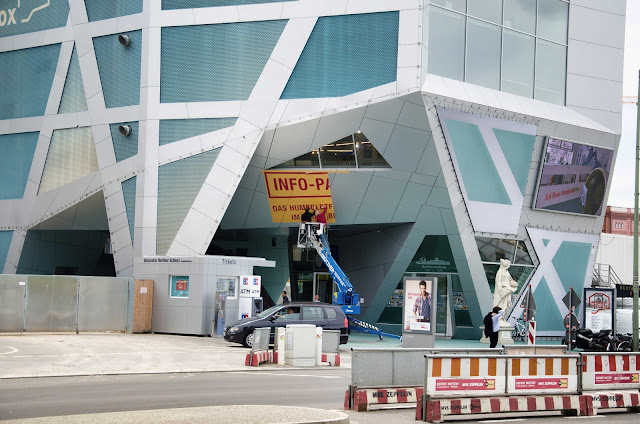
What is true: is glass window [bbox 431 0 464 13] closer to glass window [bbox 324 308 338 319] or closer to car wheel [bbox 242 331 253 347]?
glass window [bbox 324 308 338 319]

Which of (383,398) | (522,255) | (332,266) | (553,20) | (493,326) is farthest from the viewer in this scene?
(553,20)

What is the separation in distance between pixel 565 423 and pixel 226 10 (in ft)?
85.4

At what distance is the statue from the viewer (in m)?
34.8

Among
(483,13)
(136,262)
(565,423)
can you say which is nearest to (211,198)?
(136,262)

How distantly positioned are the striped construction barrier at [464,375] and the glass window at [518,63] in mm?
24580

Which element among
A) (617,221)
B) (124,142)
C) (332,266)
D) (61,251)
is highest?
(617,221)

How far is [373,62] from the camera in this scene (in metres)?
32.7

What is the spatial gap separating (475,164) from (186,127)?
12361mm

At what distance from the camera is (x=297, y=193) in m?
36.1

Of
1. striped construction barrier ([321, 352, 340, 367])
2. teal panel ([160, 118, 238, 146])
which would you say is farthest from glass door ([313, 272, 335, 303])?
striped construction barrier ([321, 352, 340, 367])

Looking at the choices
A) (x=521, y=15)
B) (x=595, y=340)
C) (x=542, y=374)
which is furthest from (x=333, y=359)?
(x=521, y=15)

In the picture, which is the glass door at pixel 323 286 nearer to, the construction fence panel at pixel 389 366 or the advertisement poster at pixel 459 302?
the advertisement poster at pixel 459 302

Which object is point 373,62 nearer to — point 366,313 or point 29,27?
point 366,313

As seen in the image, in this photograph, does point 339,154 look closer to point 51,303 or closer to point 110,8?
point 110,8
